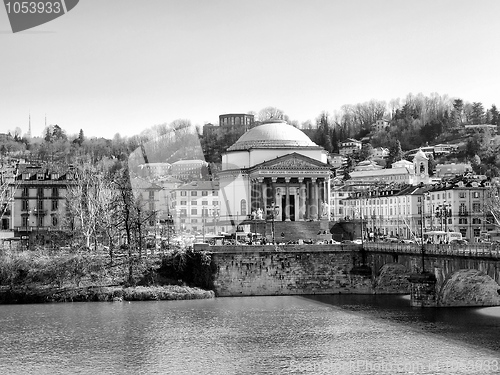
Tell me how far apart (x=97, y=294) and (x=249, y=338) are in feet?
74.2

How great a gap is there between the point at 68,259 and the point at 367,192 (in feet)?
274

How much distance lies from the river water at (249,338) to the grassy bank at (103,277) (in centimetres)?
309

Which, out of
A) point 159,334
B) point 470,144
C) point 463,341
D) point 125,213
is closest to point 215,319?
point 159,334

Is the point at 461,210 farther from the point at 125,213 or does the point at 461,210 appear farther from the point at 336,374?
the point at 336,374

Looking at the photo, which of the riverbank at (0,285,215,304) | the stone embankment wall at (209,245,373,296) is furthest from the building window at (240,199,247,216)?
the riverbank at (0,285,215,304)

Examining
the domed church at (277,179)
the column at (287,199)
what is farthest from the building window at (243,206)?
the column at (287,199)

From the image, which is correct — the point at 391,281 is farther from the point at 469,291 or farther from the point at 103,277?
the point at 103,277

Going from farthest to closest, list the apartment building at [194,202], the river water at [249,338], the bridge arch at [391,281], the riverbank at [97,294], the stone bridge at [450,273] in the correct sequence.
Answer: the apartment building at [194,202] < the bridge arch at [391,281] < the riverbank at [97,294] < the stone bridge at [450,273] < the river water at [249,338]

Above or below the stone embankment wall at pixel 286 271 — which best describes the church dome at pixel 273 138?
above

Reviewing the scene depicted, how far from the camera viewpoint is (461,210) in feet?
389

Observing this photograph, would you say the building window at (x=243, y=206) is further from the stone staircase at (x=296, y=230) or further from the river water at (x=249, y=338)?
the river water at (x=249, y=338)

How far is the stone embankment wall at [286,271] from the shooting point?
7350 cm

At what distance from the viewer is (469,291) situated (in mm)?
62281

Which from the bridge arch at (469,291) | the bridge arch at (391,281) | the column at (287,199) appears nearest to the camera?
the bridge arch at (469,291)
